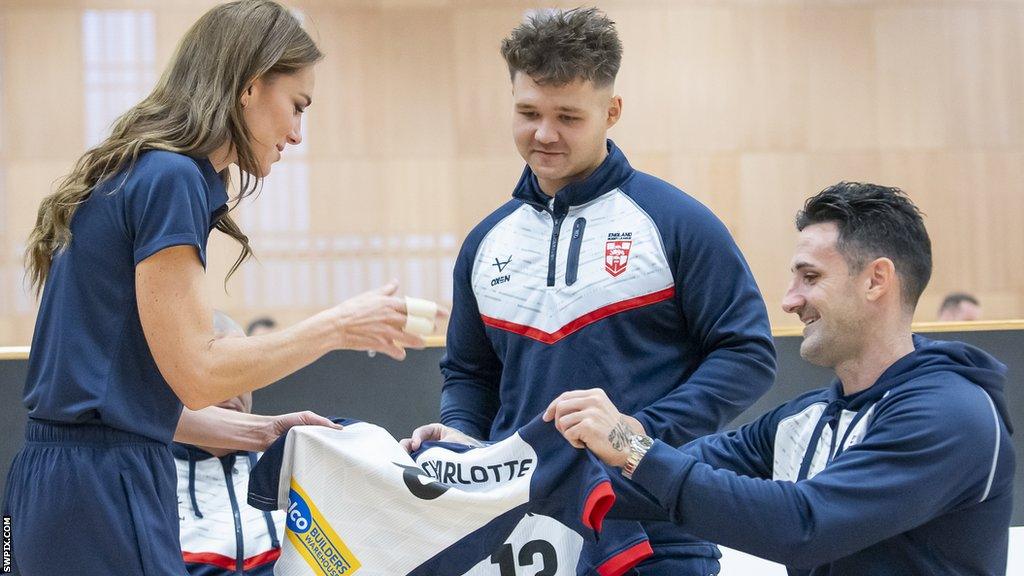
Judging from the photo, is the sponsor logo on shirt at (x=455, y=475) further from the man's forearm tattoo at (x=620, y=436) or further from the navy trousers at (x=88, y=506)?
the navy trousers at (x=88, y=506)

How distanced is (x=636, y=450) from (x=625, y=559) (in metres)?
0.23

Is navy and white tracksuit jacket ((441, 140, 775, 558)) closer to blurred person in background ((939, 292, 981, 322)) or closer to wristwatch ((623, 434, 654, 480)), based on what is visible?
wristwatch ((623, 434, 654, 480))

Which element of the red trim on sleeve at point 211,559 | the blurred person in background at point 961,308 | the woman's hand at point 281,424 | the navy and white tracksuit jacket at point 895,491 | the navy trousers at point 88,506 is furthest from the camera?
the blurred person in background at point 961,308

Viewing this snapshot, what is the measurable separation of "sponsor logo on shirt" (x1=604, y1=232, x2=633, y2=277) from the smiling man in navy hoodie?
1.04ft

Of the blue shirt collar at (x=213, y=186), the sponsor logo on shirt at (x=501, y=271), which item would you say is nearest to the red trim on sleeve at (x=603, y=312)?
the sponsor logo on shirt at (x=501, y=271)

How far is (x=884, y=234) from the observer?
6.98ft

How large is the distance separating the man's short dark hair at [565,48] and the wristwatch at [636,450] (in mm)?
743

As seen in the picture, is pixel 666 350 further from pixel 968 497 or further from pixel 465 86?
pixel 465 86

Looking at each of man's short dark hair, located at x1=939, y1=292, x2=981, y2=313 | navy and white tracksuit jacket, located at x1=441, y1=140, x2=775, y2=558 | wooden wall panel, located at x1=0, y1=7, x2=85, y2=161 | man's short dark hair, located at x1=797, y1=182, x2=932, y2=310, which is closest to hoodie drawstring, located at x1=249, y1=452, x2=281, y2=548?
navy and white tracksuit jacket, located at x1=441, y1=140, x2=775, y2=558

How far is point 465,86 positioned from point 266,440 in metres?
5.94

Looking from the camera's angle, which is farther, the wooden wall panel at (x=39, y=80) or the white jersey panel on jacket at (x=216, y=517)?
the wooden wall panel at (x=39, y=80)

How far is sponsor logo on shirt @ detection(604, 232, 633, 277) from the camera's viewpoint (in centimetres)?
214

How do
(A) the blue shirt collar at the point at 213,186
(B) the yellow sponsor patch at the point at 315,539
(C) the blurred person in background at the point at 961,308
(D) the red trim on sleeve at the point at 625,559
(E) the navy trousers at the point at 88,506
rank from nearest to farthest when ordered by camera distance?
(E) the navy trousers at the point at 88,506, (A) the blue shirt collar at the point at 213,186, (D) the red trim on sleeve at the point at 625,559, (B) the yellow sponsor patch at the point at 315,539, (C) the blurred person in background at the point at 961,308

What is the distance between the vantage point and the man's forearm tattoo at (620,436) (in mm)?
1895
